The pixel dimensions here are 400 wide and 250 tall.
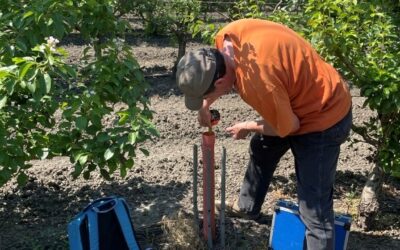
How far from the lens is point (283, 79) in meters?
2.20

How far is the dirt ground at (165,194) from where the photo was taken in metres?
3.19

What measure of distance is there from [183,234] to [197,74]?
1.19 m

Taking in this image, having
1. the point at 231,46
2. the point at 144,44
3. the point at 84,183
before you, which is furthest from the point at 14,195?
the point at 144,44

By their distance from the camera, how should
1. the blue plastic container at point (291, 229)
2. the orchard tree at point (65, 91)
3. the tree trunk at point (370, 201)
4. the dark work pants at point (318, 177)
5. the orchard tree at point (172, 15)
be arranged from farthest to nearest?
1. the orchard tree at point (172, 15)
2. the tree trunk at point (370, 201)
3. the blue plastic container at point (291, 229)
4. the dark work pants at point (318, 177)
5. the orchard tree at point (65, 91)

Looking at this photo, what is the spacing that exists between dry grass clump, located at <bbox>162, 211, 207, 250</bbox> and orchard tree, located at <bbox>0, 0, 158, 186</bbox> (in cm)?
76

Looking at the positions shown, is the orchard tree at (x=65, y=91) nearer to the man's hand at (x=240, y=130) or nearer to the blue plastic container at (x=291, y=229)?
the man's hand at (x=240, y=130)

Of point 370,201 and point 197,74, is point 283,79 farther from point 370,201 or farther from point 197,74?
point 370,201

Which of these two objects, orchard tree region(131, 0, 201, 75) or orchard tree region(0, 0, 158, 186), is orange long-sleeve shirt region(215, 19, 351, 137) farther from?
orchard tree region(131, 0, 201, 75)

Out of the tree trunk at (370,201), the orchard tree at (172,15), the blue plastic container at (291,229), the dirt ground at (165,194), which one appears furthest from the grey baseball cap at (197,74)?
the orchard tree at (172,15)

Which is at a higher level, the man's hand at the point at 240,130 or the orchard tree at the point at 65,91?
the orchard tree at the point at 65,91

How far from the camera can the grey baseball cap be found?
2137mm

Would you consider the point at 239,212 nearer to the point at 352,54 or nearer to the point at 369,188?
the point at 369,188

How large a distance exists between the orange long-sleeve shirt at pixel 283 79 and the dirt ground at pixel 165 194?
3.41ft

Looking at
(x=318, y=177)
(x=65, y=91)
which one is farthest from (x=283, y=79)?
(x=65, y=91)
